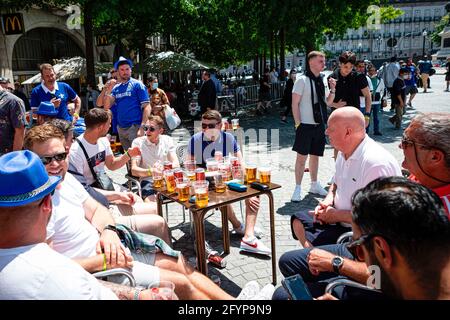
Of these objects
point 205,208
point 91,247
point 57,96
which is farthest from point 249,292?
point 57,96

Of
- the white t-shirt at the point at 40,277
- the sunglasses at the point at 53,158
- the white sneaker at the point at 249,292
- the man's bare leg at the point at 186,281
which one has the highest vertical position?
the sunglasses at the point at 53,158

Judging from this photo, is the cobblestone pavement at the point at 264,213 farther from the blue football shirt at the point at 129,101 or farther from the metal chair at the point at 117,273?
the blue football shirt at the point at 129,101

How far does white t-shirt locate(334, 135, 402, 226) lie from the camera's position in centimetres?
285

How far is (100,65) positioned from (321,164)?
1639cm

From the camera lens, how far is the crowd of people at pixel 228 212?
4.71 ft

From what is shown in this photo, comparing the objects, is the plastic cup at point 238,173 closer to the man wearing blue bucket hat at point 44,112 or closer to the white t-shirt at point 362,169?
the white t-shirt at point 362,169

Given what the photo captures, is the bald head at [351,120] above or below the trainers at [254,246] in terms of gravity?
above

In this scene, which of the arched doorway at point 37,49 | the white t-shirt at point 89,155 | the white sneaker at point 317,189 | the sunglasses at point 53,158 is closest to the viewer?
the sunglasses at point 53,158

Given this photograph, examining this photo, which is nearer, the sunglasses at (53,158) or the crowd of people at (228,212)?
the crowd of people at (228,212)

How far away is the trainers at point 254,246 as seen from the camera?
3989 mm

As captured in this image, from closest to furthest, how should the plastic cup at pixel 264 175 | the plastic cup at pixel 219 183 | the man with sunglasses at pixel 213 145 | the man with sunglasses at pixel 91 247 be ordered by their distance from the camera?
the man with sunglasses at pixel 91 247 → the plastic cup at pixel 219 183 → the plastic cup at pixel 264 175 → the man with sunglasses at pixel 213 145

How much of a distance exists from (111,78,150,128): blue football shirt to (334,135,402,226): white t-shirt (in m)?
4.10

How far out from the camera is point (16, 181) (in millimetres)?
1652

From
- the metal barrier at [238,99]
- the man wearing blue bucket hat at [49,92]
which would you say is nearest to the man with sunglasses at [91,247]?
the man wearing blue bucket hat at [49,92]
